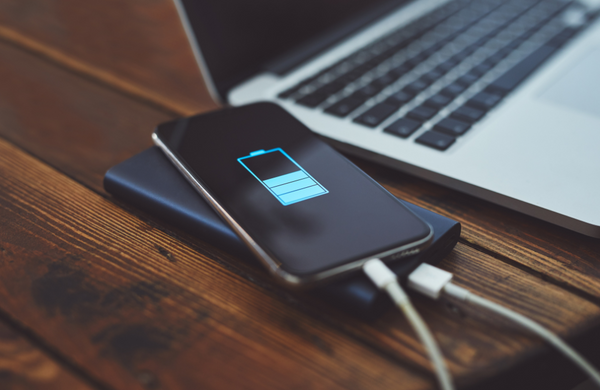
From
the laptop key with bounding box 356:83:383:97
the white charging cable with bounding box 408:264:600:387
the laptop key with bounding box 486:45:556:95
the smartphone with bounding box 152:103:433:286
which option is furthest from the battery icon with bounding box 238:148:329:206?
the laptop key with bounding box 486:45:556:95

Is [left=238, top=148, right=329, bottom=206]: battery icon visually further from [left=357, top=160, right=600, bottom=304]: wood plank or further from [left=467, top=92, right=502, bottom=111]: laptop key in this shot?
[left=467, top=92, right=502, bottom=111]: laptop key

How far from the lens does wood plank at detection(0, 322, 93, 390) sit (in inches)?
11.6

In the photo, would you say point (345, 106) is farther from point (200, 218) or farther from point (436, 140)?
point (200, 218)

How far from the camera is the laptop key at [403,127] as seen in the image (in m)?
0.51

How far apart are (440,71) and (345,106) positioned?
0.17 m

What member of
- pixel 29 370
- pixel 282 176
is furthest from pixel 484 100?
pixel 29 370

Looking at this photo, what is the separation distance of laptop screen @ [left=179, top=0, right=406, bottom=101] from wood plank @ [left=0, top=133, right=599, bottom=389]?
31cm

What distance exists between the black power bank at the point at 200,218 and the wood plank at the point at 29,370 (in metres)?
0.14

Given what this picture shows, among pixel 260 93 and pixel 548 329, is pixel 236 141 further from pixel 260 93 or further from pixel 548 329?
pixel 548 329

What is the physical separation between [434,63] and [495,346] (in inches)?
18.4

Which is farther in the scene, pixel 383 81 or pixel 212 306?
pixel 383 81

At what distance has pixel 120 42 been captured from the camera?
2.81 feet

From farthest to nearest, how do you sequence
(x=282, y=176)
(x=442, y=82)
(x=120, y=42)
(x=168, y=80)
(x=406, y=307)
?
(x=120, y=42), (x=168, y=80), (x=442, y=82), (x=282, y=176), (x=406, y=307)

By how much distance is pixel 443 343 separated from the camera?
0.32 meters
